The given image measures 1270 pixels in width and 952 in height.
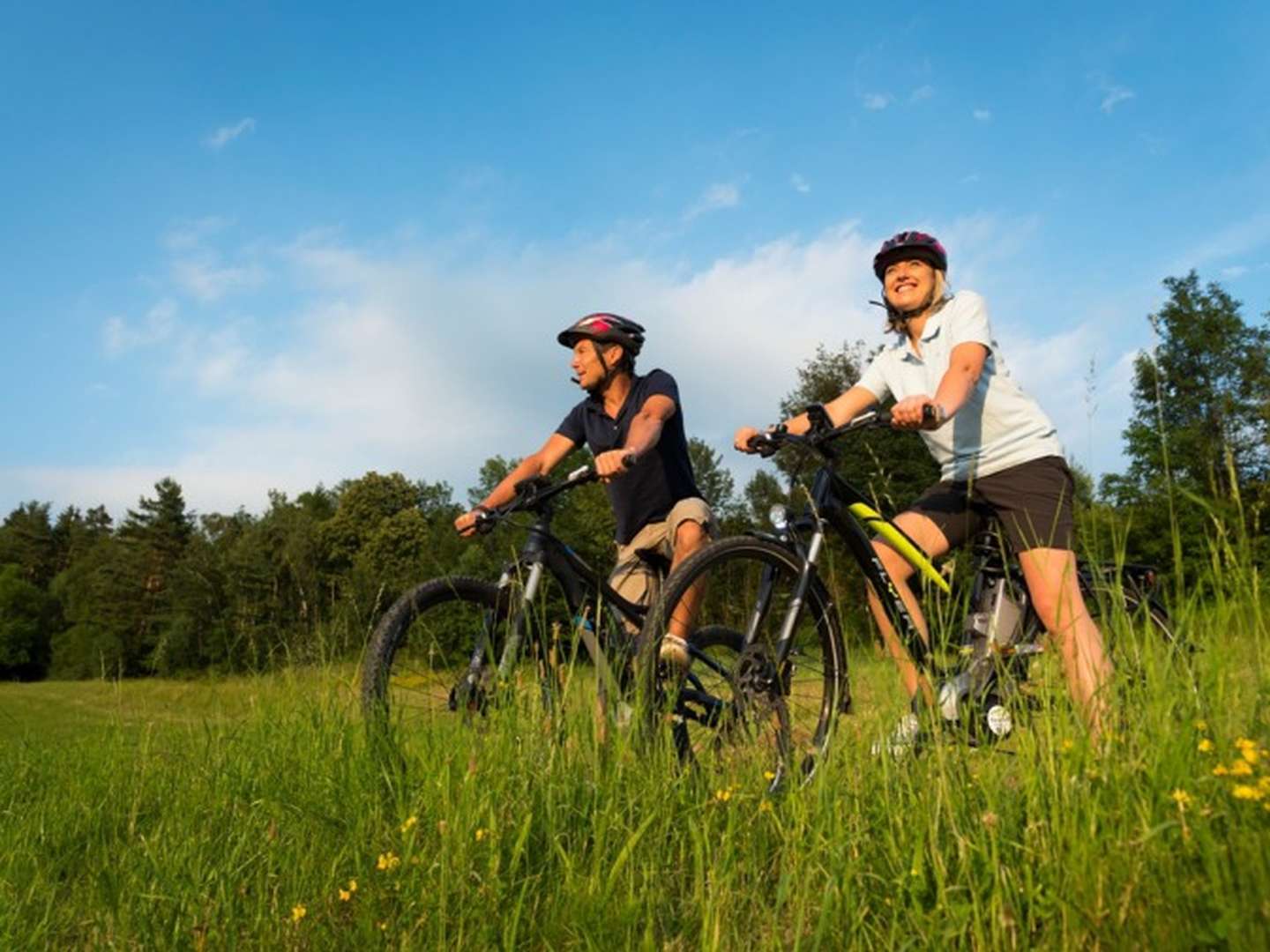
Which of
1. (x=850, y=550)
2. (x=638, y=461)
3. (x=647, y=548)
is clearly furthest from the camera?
(x=647, y=548)

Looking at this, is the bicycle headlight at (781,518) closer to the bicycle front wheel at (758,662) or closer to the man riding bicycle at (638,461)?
the bicycle front wheel at (758,662)

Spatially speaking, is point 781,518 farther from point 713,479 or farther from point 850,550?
point 713,479

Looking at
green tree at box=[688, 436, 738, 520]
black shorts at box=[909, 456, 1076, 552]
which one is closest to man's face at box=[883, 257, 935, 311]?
black shorts at box=[909, 456, 1076, 552]

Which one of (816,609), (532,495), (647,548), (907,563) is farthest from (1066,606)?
(532,495)

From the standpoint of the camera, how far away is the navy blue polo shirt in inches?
207

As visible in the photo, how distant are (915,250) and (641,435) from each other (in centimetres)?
145

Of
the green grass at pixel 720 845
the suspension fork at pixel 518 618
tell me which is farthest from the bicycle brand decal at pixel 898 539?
the suspension fork at pixel 518 618

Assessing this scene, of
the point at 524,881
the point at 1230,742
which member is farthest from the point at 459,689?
the point at 1230,742

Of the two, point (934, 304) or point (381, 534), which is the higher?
point (381, 534)

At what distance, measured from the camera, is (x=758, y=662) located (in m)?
4.19

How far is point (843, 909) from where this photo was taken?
2.45 m

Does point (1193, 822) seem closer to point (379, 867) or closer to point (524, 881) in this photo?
point (524, 881)

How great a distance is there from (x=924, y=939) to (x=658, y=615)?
187 centimetres

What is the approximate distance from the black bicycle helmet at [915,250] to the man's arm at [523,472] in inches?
73.7
